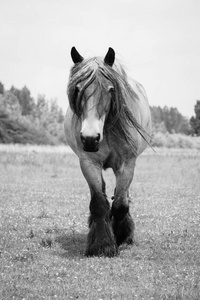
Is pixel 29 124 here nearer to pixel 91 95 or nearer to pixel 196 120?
pixel 196 120

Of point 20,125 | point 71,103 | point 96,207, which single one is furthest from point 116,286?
point 20,125

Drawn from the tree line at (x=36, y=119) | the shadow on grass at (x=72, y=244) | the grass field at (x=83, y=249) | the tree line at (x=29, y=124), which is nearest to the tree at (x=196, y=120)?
the tree line at (x=36, y=119)

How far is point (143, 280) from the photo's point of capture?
17.9 ft

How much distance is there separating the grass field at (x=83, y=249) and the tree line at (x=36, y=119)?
169 feet

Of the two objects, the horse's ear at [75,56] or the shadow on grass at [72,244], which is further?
the shadow on grass at [72,244]

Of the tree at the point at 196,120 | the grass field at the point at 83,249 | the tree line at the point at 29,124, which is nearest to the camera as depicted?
the grass field at the point at 83,249

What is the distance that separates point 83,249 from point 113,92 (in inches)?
98.4

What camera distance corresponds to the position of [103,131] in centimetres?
662

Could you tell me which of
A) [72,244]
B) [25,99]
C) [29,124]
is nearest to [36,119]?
[29,124]

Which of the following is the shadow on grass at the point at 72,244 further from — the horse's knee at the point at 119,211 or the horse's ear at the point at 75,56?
the horse's ear at the point at 75,56

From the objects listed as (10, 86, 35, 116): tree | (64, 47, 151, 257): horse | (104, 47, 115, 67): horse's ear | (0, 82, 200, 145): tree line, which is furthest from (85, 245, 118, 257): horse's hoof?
(10, 86, 35, 116): tree

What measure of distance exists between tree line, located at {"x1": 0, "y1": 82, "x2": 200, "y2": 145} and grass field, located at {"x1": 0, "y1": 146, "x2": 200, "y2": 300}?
2023 inches

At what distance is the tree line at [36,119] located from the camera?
217 feet

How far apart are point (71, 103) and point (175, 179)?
14.2 metres
